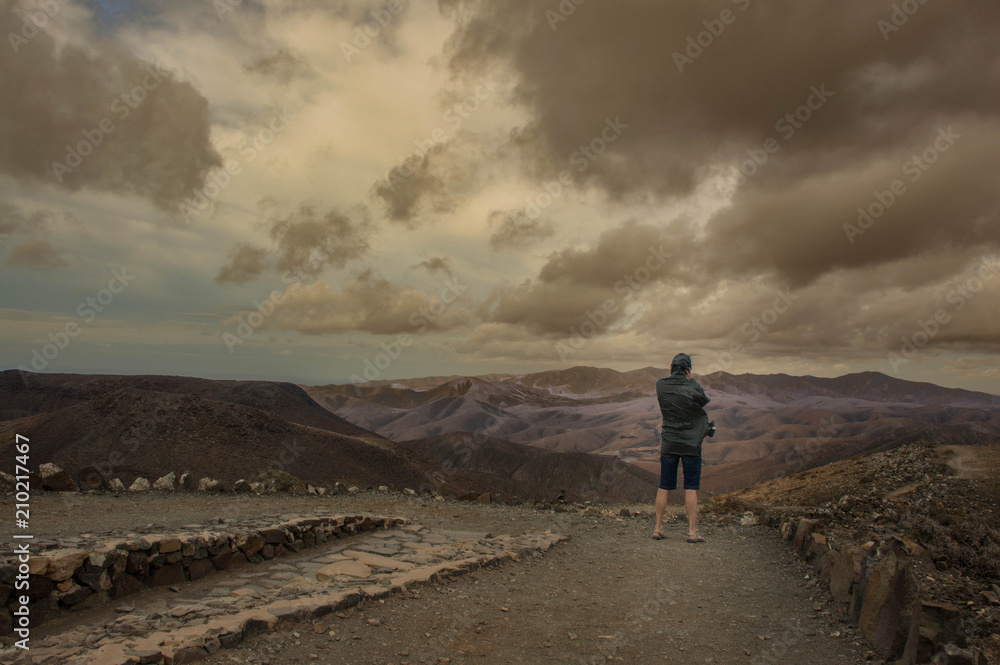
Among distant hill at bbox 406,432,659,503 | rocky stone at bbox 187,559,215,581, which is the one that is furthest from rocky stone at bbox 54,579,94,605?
distant hill at bbox 406,432,659,503

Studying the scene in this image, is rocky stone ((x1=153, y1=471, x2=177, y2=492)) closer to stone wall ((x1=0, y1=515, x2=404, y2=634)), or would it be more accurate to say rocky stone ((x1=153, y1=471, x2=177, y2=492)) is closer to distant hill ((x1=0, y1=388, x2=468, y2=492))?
stone wall ((x1=0, y1=515, x2=404, y2=634))

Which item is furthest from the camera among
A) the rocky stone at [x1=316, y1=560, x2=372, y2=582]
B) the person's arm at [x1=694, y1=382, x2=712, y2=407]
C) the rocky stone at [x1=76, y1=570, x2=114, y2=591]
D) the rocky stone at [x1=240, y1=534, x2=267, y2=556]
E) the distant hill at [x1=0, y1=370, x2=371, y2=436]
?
the distant hill at [x1=0, y1=370, x2=371, y2=436]

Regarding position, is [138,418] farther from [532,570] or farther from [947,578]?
[947,578]

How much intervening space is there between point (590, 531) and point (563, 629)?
5.13 meters

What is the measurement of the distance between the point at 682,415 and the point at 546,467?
81567 mm

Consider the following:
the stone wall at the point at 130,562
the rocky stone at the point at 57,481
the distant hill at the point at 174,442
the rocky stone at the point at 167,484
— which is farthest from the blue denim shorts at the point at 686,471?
the distant hill at the point at 174,442

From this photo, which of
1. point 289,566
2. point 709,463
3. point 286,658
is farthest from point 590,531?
point 709,463

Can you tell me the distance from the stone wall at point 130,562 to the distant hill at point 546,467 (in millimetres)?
70191

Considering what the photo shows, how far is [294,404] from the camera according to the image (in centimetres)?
6216

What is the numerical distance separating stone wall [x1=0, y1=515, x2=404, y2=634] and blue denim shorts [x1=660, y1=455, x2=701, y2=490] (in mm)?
5767

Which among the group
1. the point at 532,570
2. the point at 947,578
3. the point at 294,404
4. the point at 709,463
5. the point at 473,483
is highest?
the point at 947,578

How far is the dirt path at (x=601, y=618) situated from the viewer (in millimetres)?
4914

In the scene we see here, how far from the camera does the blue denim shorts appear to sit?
8.91 metres

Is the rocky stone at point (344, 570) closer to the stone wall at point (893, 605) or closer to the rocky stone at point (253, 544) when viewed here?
the rocky stone at point (253, 544)
